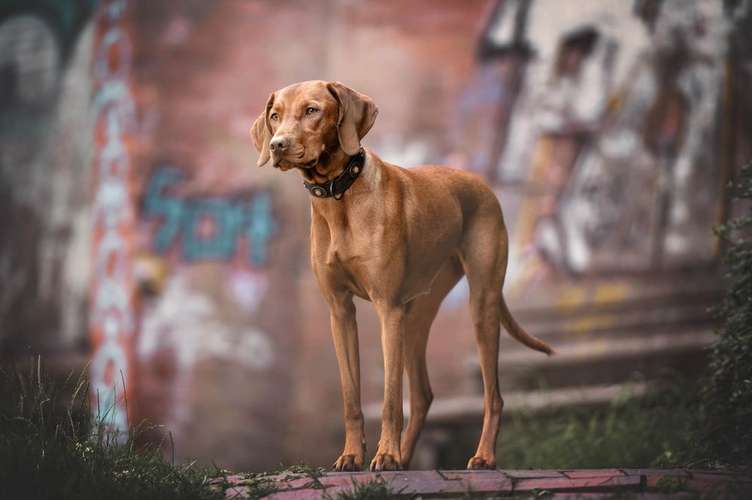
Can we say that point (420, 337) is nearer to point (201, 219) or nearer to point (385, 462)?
point (385, 462)

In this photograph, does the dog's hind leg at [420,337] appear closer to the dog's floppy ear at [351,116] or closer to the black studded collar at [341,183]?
the black studded collar at [341,183]

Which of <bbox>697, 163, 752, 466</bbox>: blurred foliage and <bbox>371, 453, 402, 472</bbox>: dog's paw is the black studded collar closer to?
<bbox>371, 453, 402, 472</bbox>: dog's paw

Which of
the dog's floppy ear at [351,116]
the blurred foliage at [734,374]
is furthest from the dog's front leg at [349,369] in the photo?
the blurred foliage at [734,374]

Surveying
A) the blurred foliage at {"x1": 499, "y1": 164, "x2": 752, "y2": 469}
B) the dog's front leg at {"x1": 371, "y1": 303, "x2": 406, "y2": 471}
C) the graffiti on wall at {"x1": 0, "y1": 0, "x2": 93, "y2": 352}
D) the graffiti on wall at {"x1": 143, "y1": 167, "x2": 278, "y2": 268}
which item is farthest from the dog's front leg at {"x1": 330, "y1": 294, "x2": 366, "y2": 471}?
the graffiti on wall at {"x1": 0, "y1": 0, "x2": 93, "y2": 352}

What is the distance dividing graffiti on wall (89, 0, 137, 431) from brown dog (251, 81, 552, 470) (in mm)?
6104

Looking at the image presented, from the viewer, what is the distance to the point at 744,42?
10.7 meters

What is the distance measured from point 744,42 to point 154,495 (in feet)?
27.5

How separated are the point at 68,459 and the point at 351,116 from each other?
2181 mm

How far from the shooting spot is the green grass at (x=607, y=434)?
7.61 metres

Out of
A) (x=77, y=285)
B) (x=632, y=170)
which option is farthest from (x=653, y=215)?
(x=77, y=285)

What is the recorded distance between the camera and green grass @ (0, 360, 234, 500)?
4773 mm

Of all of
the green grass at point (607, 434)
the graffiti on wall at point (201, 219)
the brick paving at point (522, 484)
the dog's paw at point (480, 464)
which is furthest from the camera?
the graffiti on wall at point (201, 219)

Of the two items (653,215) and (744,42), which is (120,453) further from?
(744,42)

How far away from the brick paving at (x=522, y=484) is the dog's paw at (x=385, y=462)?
68 mm
